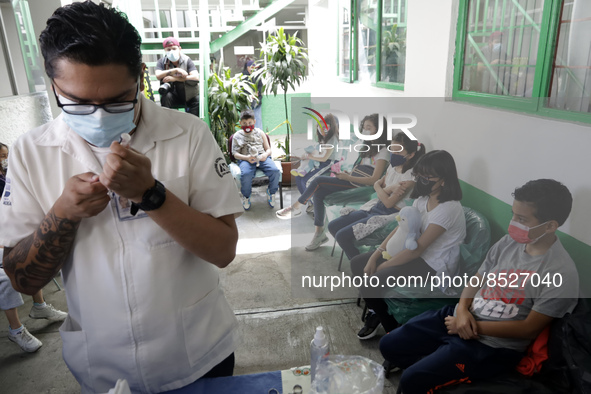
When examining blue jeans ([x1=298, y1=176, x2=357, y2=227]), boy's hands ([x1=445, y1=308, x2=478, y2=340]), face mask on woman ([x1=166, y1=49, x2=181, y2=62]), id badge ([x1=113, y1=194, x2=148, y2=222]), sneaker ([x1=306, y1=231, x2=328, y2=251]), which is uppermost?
face mask on woman ([x1=166, y1=49, x2=181, y2=62])

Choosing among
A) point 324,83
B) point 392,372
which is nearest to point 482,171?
point 392,372

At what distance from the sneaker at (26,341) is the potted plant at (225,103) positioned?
12.2 ft

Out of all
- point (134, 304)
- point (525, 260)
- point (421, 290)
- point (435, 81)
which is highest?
point (435, 81)

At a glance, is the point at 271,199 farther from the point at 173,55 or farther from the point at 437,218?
the point at 437,218

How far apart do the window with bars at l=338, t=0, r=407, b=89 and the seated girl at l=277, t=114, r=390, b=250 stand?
4.79 ft

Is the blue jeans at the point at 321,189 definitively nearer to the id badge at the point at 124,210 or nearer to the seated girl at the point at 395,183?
the seated girl at the point at 395,183

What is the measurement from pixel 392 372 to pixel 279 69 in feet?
13.5

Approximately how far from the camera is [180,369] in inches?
38.4

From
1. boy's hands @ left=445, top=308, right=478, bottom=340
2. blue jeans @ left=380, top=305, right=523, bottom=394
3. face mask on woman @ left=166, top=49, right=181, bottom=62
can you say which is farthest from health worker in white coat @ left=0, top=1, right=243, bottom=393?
face mask on woman @ left=166, top=49, right=181, bottom=62

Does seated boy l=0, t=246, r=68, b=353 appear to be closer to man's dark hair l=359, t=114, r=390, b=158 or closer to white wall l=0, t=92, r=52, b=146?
white wall l=0, t=92, r=52, b=146

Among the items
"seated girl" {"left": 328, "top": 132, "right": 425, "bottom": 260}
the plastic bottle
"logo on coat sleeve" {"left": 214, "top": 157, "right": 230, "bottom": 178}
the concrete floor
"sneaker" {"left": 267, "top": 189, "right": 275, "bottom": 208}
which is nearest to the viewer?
"logo on coat sleeve" {"left": 214, "top": 157, "right": 230, "bottom": 178}

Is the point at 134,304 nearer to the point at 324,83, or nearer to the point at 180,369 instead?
the point at 180,369

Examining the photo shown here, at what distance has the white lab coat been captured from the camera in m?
0.89

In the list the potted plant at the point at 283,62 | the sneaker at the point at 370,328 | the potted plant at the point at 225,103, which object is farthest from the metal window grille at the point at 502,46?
the potted plant at the point at 225,103
